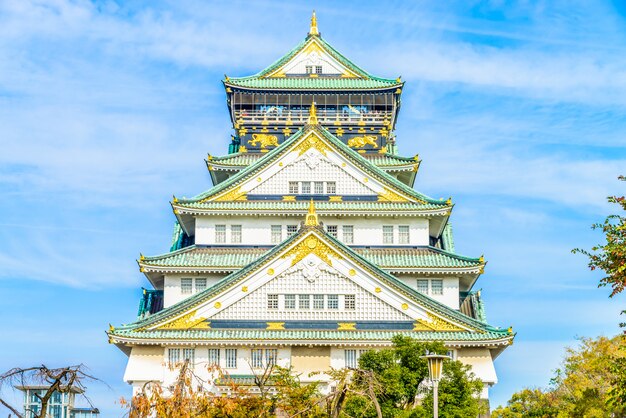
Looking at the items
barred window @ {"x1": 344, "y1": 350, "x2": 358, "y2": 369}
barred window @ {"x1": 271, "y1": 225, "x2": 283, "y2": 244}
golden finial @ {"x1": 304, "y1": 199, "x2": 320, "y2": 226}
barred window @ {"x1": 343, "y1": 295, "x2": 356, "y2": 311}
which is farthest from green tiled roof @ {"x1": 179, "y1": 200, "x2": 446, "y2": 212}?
barred window @ {"x1": 344, "y1": 350, "x2": 358, "y2": 369}

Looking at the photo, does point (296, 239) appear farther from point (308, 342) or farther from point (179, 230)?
point (179, 230)

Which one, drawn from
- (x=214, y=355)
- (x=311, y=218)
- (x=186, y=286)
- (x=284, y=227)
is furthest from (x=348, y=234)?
(x=214, y=355)

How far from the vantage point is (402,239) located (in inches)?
2280

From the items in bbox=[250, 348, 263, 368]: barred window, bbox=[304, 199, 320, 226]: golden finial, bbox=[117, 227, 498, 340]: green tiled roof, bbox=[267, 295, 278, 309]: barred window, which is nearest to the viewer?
bbox=[117, 227, 498, 340]: green tiled roof

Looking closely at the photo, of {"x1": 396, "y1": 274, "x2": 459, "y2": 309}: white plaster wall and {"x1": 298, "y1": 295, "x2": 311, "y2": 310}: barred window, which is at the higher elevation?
{"x1": 396, "y1": 274, "x2": 459, "y2": 309}: white plaster wall

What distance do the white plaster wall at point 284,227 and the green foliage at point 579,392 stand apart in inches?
480

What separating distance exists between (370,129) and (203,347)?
21549mm

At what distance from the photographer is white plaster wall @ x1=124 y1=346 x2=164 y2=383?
50812 mm

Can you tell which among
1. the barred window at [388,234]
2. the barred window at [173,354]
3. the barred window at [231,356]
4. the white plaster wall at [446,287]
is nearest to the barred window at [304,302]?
the barred window at [231,356]

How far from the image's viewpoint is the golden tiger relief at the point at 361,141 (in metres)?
65.6

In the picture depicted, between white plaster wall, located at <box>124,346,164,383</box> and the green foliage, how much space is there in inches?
788

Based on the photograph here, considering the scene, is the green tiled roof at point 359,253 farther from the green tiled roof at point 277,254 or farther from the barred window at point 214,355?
the barred window at point 214,355

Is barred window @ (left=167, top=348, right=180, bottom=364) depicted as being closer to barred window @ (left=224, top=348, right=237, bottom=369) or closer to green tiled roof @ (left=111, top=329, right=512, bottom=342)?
green tiled roof @ (left=111, top=329, right=512, bottom=342)

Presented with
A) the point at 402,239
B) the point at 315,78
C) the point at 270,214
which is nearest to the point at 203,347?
the point at 270,214
